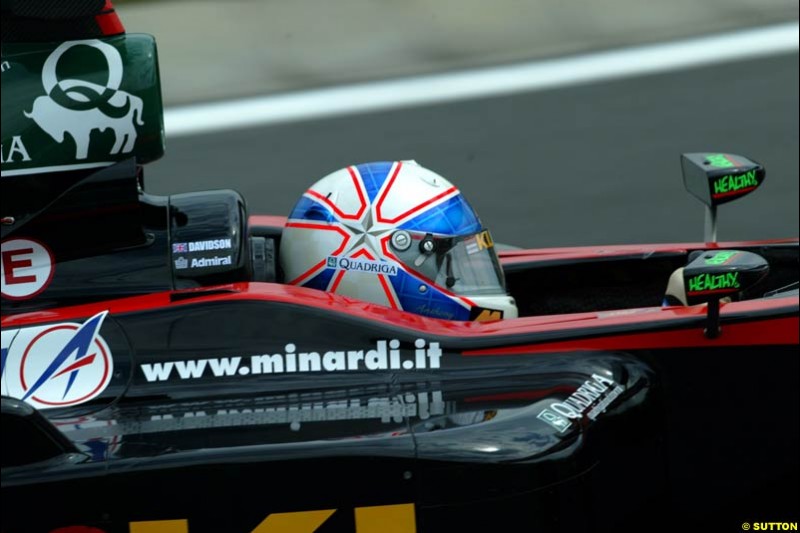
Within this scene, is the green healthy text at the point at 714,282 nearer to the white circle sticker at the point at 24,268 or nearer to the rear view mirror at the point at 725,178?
the rear view mirror at the point at 725,178

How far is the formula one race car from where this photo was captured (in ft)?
9.93

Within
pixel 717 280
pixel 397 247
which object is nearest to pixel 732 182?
pixel 717 280

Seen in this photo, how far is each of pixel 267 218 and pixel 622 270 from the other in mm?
1287

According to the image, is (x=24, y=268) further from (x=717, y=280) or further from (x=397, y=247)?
(x=717, y=280)

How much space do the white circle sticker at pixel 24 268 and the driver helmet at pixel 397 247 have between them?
0.69 metres

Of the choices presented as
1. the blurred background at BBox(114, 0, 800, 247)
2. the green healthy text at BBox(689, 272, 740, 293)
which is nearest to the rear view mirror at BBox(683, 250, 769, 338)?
the green healthy text at BBox(689, 272, 740, 293)

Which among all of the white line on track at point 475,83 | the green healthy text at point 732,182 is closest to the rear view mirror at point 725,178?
the green healthy text at point 732,182

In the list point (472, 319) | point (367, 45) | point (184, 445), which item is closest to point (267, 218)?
point (472, 319)

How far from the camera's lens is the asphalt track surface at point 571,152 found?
238 inches

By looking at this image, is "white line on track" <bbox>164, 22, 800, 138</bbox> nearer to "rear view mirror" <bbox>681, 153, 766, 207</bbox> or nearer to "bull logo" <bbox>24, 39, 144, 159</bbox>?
"rear view mirror" <bbox>681, 153, 766, 207</bbox>

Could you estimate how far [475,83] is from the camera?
7.03 metres

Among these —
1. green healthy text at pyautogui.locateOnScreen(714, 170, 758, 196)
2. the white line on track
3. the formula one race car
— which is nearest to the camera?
the formula one race car

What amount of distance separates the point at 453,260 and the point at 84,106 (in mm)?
1138

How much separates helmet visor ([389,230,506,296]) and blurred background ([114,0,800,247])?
7.16 feet
